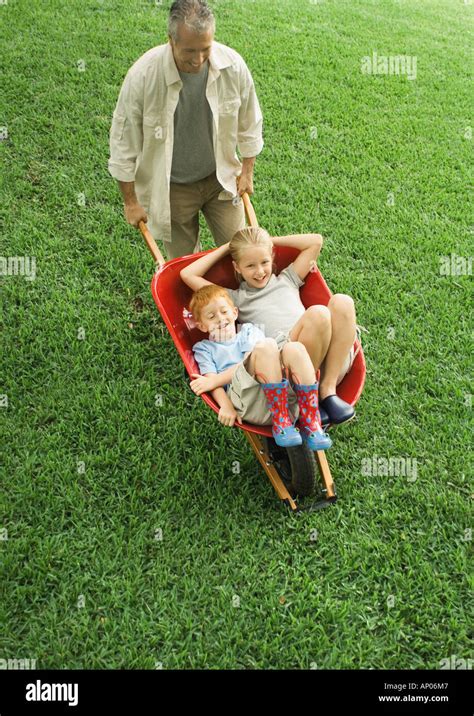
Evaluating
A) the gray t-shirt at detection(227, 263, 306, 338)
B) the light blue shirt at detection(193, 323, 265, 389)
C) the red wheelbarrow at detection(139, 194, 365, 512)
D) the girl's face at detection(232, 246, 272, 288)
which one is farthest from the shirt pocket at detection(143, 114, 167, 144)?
the light blue shirt at detection(193, 323, 265, 389)

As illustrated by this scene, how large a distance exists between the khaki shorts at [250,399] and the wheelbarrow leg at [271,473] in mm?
275

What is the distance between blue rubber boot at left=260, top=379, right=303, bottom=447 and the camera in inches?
110

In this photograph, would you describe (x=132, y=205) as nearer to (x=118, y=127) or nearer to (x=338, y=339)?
(x=118, y=127)

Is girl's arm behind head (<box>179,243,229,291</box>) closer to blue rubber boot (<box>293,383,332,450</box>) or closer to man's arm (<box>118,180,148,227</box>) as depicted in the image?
man's arm (<box>118,180,148,227</box>)

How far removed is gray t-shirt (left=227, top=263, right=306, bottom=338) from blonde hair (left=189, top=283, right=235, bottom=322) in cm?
15

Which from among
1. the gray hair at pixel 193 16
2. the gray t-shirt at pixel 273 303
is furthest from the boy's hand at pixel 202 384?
the gray hair at pixel 193 16

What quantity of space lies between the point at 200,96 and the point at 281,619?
92.2 inches

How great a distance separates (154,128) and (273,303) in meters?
0.98

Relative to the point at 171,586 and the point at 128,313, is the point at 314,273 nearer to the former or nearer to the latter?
the point at 128,313

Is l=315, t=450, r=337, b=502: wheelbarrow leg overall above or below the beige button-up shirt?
below

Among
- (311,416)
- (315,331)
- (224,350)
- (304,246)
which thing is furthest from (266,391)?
(304,246)

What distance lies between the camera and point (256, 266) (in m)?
3.28

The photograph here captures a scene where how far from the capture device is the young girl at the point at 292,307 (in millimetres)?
2914

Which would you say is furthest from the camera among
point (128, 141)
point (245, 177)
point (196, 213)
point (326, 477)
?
point (196, 213)
